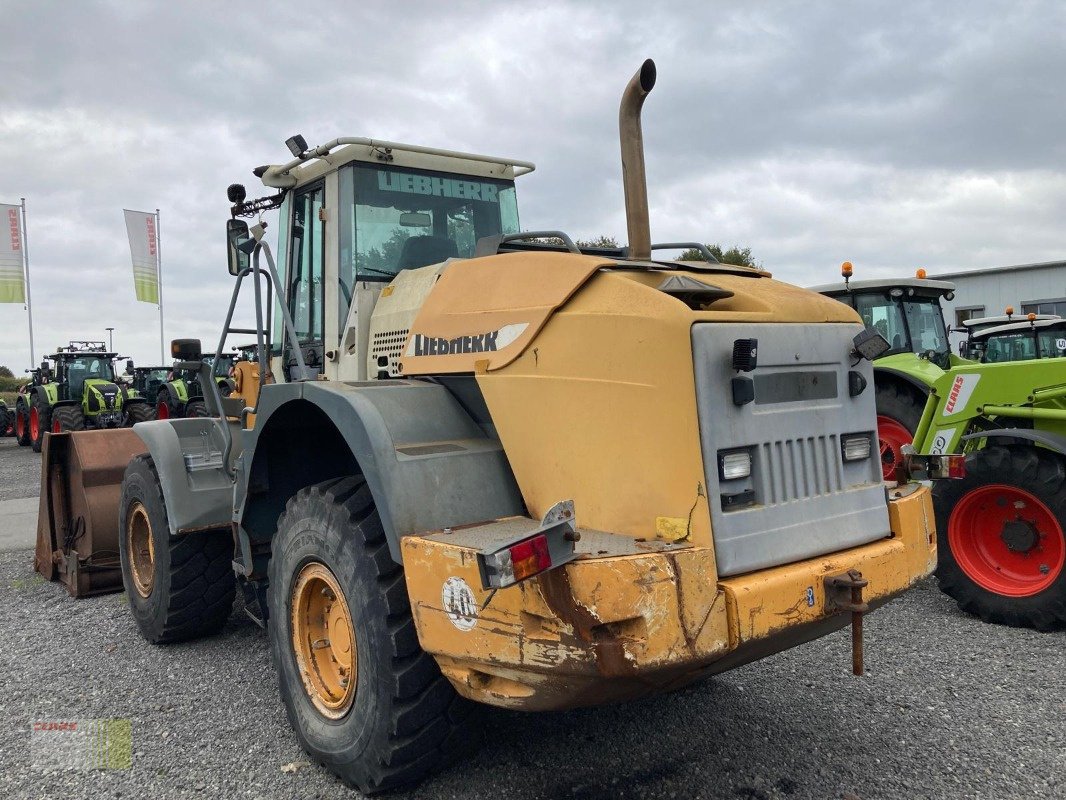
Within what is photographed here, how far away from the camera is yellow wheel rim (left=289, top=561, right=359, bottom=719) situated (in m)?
3.36

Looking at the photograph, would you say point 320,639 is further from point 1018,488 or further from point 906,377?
point 906,377

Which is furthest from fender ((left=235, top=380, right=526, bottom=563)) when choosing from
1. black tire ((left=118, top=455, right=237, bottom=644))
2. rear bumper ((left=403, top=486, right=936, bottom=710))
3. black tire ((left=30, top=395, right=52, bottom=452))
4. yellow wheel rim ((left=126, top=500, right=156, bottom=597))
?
black tire ((left=30, top=395, right=52, bottom=452))

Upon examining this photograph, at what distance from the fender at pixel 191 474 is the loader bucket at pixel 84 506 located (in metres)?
1.30

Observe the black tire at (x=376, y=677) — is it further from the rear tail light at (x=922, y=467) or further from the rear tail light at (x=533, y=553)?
the rear tail light at (x=922, y=467)

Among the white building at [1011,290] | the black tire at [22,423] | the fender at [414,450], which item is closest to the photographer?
the fender at [414,450]

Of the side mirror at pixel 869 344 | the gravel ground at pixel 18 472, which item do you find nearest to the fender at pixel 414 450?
the side mirror at pixel 869 344

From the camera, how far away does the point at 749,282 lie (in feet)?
10.7

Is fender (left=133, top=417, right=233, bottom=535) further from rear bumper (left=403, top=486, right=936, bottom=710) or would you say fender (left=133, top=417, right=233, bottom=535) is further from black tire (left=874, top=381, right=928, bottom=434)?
black tire (left=874, top=381, right=928, bottom=434)

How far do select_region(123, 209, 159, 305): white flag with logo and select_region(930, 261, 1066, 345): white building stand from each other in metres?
24.0

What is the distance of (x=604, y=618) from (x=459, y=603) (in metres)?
0.49

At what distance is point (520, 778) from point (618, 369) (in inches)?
62.4

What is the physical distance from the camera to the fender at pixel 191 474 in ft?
15.1

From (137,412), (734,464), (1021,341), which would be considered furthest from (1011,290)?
(734,464)

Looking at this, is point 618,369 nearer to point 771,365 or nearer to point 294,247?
point 771,365
